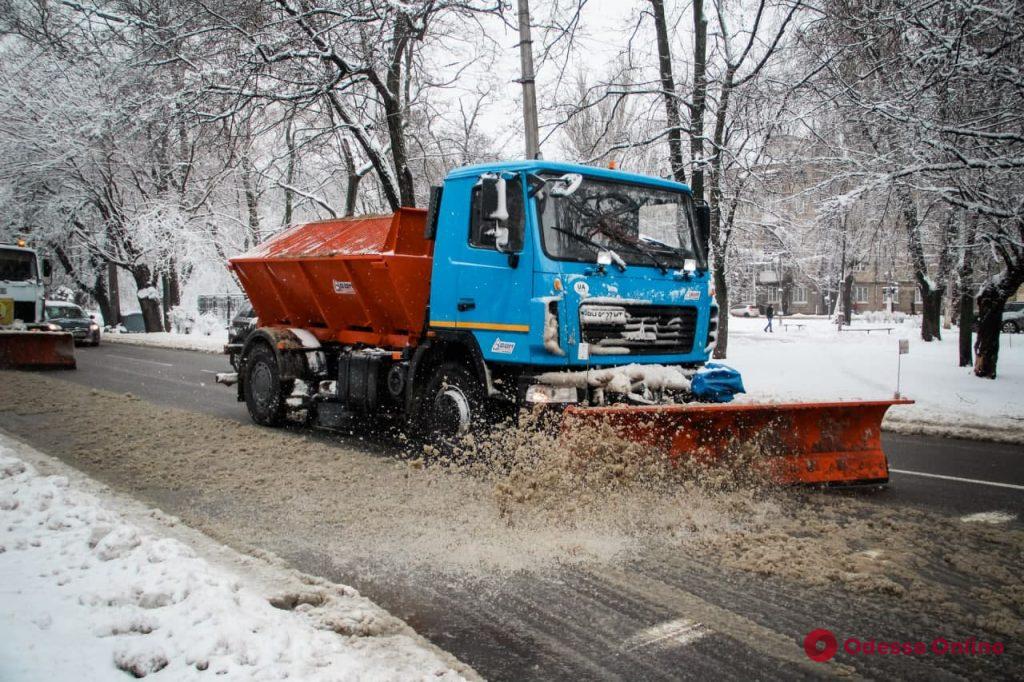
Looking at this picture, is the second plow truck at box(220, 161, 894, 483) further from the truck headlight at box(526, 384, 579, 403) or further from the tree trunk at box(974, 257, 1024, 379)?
the tree trunk at box(974, 257, 1024, 379)

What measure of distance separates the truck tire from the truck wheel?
8.55ft

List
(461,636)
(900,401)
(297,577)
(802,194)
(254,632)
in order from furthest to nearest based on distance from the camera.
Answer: (802,194) → (900,401) → (297,577) → (461,636) → (254,632)

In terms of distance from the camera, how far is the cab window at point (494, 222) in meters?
6.68

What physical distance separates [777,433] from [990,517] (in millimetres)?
1585

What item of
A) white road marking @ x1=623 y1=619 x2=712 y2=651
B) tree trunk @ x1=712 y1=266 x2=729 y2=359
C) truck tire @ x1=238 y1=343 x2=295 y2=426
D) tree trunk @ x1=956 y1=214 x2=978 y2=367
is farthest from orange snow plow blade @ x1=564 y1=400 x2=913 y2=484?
tree trunk @ x1=956 y1=214 x2=978 y2=367

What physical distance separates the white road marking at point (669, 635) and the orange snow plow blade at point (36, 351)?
55.3 feet

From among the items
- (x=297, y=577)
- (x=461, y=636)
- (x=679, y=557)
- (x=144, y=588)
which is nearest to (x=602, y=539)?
(x=679, y=557)

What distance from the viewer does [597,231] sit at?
22.6 ft

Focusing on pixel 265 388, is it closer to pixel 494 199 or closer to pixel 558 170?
pixel 494 199

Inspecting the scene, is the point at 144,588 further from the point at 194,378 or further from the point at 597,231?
the point at 194,378

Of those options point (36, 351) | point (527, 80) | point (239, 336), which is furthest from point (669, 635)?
point (36, 351)

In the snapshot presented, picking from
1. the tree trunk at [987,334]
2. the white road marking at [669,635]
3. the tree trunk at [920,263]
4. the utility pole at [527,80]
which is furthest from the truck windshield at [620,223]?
the tree trunk at [987,334]

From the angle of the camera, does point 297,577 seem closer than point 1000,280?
Yes

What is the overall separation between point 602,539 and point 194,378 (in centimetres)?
1296
